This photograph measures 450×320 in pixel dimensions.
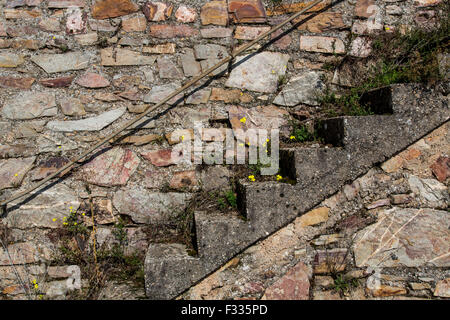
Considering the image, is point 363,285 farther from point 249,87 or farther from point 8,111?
point 8,111

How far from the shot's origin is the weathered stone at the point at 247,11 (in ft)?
9.07

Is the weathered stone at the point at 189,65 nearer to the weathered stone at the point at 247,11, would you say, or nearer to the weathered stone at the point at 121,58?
the weathered stone at the point at 121,58

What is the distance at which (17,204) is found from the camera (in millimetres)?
2615

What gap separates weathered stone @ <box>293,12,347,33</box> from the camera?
2787mm

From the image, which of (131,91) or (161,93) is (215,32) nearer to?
(161,93)

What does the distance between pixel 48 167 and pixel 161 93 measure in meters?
1.11

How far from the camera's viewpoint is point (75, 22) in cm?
272

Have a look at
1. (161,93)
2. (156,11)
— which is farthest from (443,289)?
(156,11)

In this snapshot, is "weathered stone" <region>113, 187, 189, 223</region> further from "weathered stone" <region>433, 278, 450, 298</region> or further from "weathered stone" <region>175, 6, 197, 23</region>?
"weathered stone" <region>433, 278, 450, 298</region>

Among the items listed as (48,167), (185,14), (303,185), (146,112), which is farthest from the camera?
(185,14)

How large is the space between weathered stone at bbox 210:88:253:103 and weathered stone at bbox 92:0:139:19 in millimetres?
1008

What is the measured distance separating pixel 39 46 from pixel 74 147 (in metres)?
0.90

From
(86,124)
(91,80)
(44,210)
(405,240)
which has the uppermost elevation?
(91,80)

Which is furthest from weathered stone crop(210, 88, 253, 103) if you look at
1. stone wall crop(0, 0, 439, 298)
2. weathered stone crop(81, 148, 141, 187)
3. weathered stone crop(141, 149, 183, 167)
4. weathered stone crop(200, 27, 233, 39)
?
weathered stone crop(81, 148, 141, 187)
